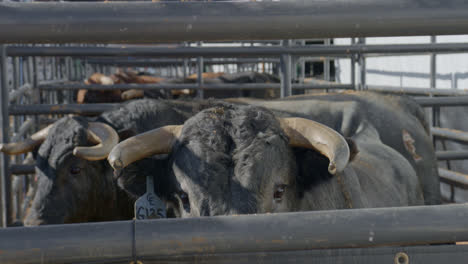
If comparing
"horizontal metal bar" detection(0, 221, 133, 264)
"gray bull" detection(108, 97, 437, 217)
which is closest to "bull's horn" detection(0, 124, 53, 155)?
"gray bull" detection(108, 97, 437, 217)

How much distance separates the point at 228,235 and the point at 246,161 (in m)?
1.37

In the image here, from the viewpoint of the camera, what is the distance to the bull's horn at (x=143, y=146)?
81.7 inches

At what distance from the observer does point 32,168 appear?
13.3ft

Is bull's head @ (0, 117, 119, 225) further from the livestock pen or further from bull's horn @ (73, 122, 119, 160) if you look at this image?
the livestock pen

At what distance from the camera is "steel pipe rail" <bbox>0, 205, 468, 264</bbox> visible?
938 mm

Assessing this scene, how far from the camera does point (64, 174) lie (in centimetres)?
399

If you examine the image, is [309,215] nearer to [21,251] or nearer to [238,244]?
[238,244]

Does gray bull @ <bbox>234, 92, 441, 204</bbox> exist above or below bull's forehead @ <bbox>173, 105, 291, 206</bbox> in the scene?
below

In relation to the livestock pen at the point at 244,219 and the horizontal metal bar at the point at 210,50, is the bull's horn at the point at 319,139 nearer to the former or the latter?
the livestock pen at the point at 244,219

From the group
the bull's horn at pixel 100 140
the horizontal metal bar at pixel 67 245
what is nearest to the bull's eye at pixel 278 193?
the bull's horn at pixel 100 140

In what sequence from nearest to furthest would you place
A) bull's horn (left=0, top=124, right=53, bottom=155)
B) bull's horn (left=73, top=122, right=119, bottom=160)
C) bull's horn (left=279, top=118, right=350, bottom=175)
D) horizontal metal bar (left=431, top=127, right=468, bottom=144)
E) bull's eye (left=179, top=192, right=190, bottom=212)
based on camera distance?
bull's horn (left=279, top=118, right=350, bottom=175) < bull's eye (left=179, top=192, right=190, bottom=212) < bull's horn (left=73, top=122, right=119, bottom=160) < bull's horn (left=0, top=124, right=53, bottom=155) < horizontal metal bar (left=431, top=127, right=468, bottom=144)

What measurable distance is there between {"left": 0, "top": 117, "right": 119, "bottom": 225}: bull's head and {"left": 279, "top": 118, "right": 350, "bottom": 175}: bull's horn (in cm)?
169

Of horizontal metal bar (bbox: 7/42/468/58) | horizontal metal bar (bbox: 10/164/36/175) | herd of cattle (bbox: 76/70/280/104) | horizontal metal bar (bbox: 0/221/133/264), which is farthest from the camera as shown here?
herd of cattle (bbox: 76/70/280/104)

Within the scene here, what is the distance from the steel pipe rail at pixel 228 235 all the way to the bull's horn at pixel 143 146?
1.03 metres
